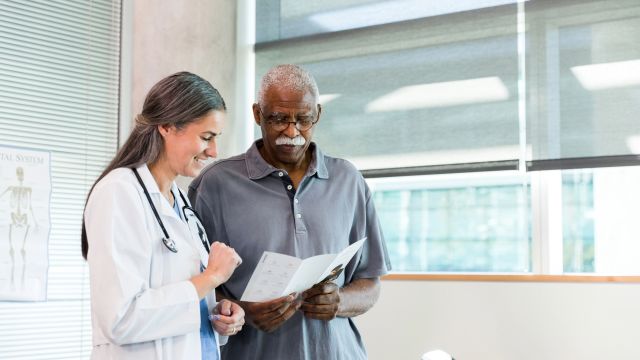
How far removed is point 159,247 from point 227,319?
0.23m

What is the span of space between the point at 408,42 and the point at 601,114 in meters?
0.92

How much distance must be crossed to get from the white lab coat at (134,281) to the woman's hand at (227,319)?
91 mm

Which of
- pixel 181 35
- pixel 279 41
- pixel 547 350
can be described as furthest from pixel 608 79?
pixel 181 35

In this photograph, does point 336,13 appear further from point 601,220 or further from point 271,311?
point 271,311

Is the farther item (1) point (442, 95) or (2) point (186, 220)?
(1) point (442, 95)

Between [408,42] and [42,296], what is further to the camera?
[408,42]

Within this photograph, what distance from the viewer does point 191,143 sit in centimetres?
170

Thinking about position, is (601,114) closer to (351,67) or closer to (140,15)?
(351,67)

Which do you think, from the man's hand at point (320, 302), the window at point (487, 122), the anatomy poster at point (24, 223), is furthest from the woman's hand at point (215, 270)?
the window at point (487, 122)

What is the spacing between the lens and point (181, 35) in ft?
11.9

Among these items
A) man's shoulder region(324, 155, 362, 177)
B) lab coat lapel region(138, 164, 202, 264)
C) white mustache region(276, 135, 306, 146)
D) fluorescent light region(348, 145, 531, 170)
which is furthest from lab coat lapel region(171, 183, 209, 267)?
fluorescent light region(348, 145, 531, 170)

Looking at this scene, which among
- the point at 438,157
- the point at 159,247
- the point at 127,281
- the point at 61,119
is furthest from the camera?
the point at 438,157

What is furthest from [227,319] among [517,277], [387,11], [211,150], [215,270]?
[387,11]

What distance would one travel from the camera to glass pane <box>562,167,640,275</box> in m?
3.07
